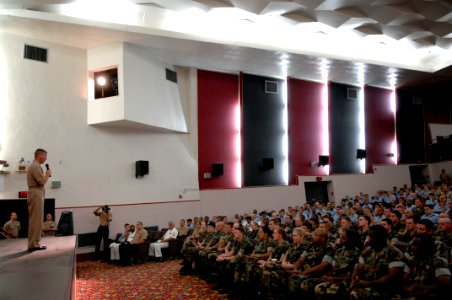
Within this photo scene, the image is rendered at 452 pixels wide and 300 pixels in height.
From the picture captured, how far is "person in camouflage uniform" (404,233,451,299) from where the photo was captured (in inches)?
105

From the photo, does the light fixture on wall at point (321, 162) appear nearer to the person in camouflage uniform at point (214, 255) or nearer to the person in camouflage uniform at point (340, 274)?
the person in camouflage uniform at point (214, 255)

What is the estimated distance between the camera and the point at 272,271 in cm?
398

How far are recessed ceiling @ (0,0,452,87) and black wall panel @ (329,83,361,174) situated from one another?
1.72m

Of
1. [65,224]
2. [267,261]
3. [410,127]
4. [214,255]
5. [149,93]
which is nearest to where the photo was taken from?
[267,261]

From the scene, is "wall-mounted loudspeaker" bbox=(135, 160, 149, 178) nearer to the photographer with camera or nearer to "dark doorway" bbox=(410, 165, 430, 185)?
the photographer with camera

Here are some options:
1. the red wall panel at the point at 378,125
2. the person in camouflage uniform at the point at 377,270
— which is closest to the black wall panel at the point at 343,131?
the red wall panel at the point at 378,125

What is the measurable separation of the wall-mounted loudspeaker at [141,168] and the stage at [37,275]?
558cm

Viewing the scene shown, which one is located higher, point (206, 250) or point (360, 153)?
point (360, 153)

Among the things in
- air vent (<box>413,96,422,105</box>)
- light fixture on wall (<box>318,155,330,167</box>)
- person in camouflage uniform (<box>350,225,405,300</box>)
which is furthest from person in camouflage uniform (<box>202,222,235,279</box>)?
air vent (<box>413,96,422,105</box>)

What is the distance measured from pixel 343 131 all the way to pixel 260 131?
11.5ft

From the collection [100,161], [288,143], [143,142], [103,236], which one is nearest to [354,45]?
[288,143]

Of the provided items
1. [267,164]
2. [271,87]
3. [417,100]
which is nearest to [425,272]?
[267,164]

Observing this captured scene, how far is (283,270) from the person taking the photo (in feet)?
12.8

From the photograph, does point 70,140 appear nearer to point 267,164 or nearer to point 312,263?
point 267,164
